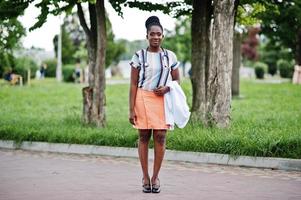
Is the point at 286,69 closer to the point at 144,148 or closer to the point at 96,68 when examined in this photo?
the point at 96,68

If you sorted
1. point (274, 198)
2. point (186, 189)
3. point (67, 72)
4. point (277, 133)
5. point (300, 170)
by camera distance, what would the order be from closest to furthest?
point (274, 198)
point (186, 189)
point (300, 170)
point (277, 133)
point (67, 72)

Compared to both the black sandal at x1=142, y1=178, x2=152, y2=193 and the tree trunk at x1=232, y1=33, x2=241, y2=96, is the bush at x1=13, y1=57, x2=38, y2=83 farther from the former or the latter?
the black sandal at x1=142, y1=178, x2=152, y2=193

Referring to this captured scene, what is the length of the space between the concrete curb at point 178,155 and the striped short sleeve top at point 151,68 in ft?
9.27

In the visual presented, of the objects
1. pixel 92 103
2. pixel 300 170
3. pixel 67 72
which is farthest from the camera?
pixel 67 72

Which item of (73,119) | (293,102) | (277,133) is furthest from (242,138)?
(293,102)

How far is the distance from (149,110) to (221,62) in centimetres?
520

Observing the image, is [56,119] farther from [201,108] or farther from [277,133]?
[277,133]

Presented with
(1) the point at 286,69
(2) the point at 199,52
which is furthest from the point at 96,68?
(1) the point at 286,69

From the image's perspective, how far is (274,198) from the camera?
722 cm

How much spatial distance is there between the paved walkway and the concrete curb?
0.21 meters

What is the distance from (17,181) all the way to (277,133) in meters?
4.91

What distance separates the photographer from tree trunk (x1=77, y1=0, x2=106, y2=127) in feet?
46.0

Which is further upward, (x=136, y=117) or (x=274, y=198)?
(x=136, y=117)

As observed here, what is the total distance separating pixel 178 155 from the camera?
10.6 m
